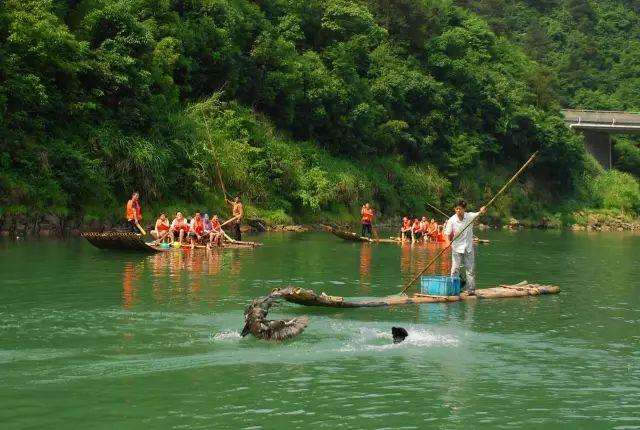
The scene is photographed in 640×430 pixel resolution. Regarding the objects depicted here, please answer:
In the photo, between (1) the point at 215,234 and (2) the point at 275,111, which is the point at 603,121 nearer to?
(2) the point at 275,111

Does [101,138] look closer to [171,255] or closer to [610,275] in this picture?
[171,255]

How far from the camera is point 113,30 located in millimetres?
37312

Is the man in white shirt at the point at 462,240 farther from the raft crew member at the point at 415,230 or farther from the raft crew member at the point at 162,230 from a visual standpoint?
the raft crew member at the point at 415,230

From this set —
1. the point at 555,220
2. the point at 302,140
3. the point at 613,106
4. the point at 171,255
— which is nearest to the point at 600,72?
the point at 613,106

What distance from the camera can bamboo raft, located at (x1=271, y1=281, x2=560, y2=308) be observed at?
15.4 m

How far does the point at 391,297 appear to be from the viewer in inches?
676

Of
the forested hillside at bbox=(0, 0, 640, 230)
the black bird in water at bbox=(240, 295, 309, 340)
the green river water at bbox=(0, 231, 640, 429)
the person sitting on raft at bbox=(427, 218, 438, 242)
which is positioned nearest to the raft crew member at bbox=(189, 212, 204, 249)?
the forested hillside at bbox=(0, 0, 640, 230)

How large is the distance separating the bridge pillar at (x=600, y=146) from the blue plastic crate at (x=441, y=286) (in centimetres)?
6501

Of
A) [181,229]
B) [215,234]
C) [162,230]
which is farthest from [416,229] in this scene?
[162,230]

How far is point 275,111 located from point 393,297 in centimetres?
3403

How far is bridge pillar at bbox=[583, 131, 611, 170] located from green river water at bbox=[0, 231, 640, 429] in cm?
6083

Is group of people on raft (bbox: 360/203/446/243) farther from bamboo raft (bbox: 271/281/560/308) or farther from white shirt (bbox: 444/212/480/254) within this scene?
white shirt (bbox: 444/212/480/254)

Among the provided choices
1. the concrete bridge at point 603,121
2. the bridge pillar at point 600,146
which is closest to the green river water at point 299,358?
the concrete bridge at point 603,121

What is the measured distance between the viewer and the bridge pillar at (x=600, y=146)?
7950 centimetres
